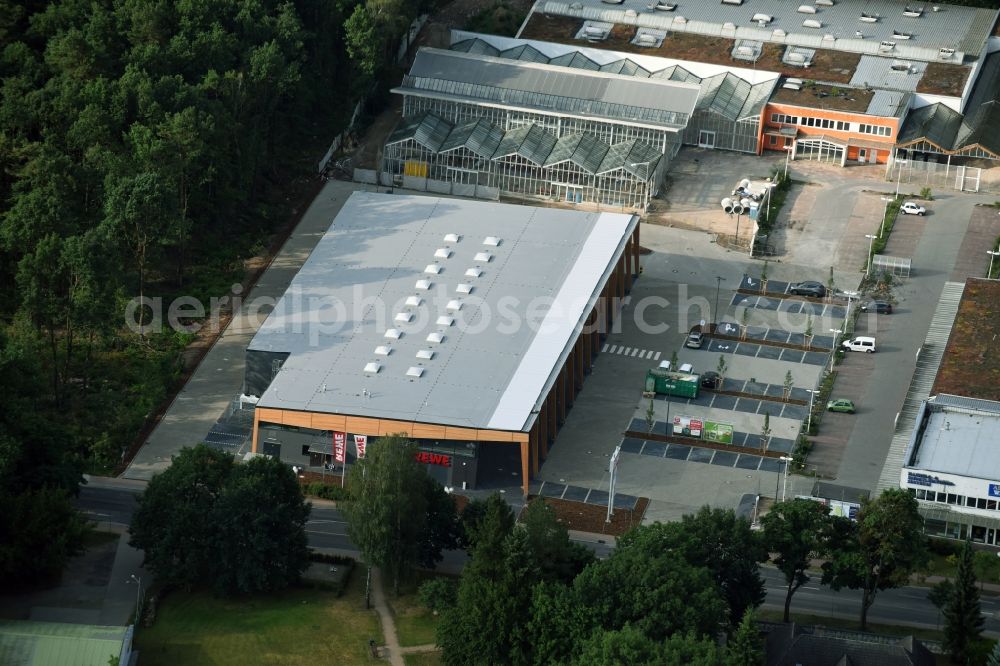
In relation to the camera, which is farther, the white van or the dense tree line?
the white van

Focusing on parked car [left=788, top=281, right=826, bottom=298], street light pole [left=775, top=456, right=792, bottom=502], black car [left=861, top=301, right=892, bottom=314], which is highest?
parked car [left=788, top=281, right=826, bottom=298]

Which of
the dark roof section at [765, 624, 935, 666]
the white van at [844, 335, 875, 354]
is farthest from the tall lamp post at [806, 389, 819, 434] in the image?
the dark roof section at [765, 624, 935, 666]

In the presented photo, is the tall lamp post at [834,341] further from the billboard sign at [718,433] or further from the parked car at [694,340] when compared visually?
the billboard sign at [718,433]

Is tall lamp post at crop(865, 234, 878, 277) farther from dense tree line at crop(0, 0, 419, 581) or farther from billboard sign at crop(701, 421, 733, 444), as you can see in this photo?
dense tree line at crop(0, 0, 419, 581)

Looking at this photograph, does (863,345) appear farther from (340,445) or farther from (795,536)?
(340,445)

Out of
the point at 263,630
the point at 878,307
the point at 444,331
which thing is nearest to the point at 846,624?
the point at 263,630

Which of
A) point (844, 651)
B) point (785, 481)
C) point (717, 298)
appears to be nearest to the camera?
point (844, 651)
